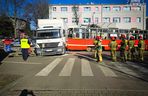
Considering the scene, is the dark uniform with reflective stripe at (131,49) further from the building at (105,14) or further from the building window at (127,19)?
the building window at (127,19)

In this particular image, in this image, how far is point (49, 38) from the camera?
26.0 meters

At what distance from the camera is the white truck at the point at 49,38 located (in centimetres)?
2558

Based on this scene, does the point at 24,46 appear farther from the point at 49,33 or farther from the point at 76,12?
the point at 76,12

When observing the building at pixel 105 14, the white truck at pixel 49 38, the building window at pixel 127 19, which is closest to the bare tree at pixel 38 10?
the building at pixel 105 14

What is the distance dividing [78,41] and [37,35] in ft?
26.6

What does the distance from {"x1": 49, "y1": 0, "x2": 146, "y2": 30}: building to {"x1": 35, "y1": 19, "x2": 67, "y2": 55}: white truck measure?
4929 cm

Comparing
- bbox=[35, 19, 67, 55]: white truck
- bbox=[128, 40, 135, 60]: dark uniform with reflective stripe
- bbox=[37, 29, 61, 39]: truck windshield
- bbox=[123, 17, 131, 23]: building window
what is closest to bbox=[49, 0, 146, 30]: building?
bbox=[123, 17, 131, 23]: building window

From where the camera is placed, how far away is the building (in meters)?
77.2

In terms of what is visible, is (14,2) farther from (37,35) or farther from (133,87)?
(133,87)

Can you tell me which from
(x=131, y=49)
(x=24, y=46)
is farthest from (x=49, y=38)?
(x=131, y=49)

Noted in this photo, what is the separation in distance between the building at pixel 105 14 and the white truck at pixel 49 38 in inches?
1940

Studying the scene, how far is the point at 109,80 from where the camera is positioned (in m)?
12.2

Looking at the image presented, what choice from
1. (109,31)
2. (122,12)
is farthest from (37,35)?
(122,12)

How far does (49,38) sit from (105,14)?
5392 cm
